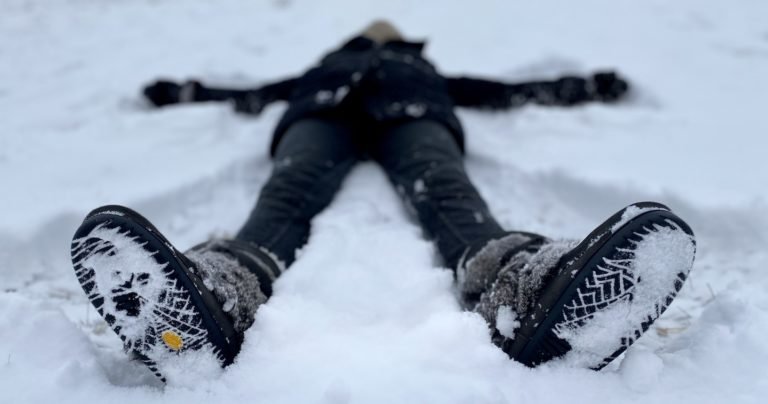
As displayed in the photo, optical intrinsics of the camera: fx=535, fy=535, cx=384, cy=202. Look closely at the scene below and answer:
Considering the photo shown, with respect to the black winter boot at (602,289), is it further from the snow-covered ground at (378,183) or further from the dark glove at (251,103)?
the dark glove at (251,103)

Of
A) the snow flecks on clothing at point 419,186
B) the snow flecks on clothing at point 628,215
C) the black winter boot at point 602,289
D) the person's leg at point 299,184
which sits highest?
the snow flecks on clothing at point 628,215

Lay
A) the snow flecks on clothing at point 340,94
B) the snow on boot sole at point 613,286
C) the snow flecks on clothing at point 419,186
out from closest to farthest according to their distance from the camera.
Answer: the snow on boot sole at point 613,286
the snow flecks on clothing at point 419,186
the snow flecks on clothing at point 340,94

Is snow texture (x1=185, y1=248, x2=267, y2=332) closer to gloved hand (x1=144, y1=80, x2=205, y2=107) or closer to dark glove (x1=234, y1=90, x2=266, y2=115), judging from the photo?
dark glove (x1=234, y1=90, x2=266, y2=115)

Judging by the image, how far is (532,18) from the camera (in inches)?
120

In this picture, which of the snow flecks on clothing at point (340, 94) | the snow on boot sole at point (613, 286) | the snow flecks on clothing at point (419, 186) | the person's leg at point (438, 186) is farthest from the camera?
the snow flecks on clothing at point (340, 94)

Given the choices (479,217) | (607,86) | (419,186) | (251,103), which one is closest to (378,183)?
(419,186)

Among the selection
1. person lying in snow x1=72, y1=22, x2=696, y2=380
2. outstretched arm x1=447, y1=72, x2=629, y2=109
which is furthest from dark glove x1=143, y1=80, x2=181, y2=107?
outstretched arm x1=447, y1=72, x2=629, y2=109

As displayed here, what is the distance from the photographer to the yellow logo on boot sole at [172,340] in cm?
79

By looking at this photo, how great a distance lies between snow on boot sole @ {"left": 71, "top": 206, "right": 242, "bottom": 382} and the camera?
759 millimetres

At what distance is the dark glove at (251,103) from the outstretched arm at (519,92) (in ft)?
2.47

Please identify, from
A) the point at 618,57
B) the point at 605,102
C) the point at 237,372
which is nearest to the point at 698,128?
the point at 605,102

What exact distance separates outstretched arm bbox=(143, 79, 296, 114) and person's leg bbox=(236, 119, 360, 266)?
1.77ft

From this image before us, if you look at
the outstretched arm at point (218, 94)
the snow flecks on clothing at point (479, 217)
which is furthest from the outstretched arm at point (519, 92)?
the snow flecks on clothing at point (479, 217)

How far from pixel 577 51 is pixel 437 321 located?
6.93 feet
